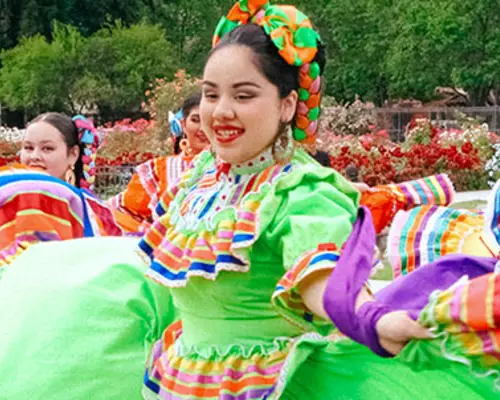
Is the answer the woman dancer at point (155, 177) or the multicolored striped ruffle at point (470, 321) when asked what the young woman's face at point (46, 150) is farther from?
the multicolored striped ruffle at point (470, 321)

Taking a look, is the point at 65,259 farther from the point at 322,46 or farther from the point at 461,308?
the point at 461,308

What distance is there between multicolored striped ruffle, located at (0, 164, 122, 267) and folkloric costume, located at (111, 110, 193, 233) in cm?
158

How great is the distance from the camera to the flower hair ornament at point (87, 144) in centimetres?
567

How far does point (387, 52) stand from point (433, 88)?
2214 mm

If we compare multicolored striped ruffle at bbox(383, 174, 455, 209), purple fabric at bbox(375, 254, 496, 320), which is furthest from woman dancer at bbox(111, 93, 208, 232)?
purple fabric at bbox(375, 254, 496, 320)

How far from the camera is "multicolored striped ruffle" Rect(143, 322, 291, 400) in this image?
2.74 metres

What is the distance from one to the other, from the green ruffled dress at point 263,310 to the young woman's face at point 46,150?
2.52 metres

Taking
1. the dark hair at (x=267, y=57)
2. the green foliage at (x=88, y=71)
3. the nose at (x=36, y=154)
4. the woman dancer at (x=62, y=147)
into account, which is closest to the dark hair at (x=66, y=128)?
the woman dancer at (x=62, y=147)

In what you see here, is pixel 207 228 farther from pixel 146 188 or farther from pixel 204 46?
pixel 204 46

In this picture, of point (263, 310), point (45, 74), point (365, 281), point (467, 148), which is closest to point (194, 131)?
point (263, 310)

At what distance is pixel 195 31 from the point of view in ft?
143

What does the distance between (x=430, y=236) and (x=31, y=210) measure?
5.52ft

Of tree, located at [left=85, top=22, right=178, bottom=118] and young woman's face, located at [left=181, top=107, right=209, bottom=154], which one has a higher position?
young woman's face, located at [left=181, top=107, right=209, bottom=154]

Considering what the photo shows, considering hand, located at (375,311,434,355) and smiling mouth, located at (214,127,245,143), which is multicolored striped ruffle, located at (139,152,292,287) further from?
hand, located at (375,311,434,355)
